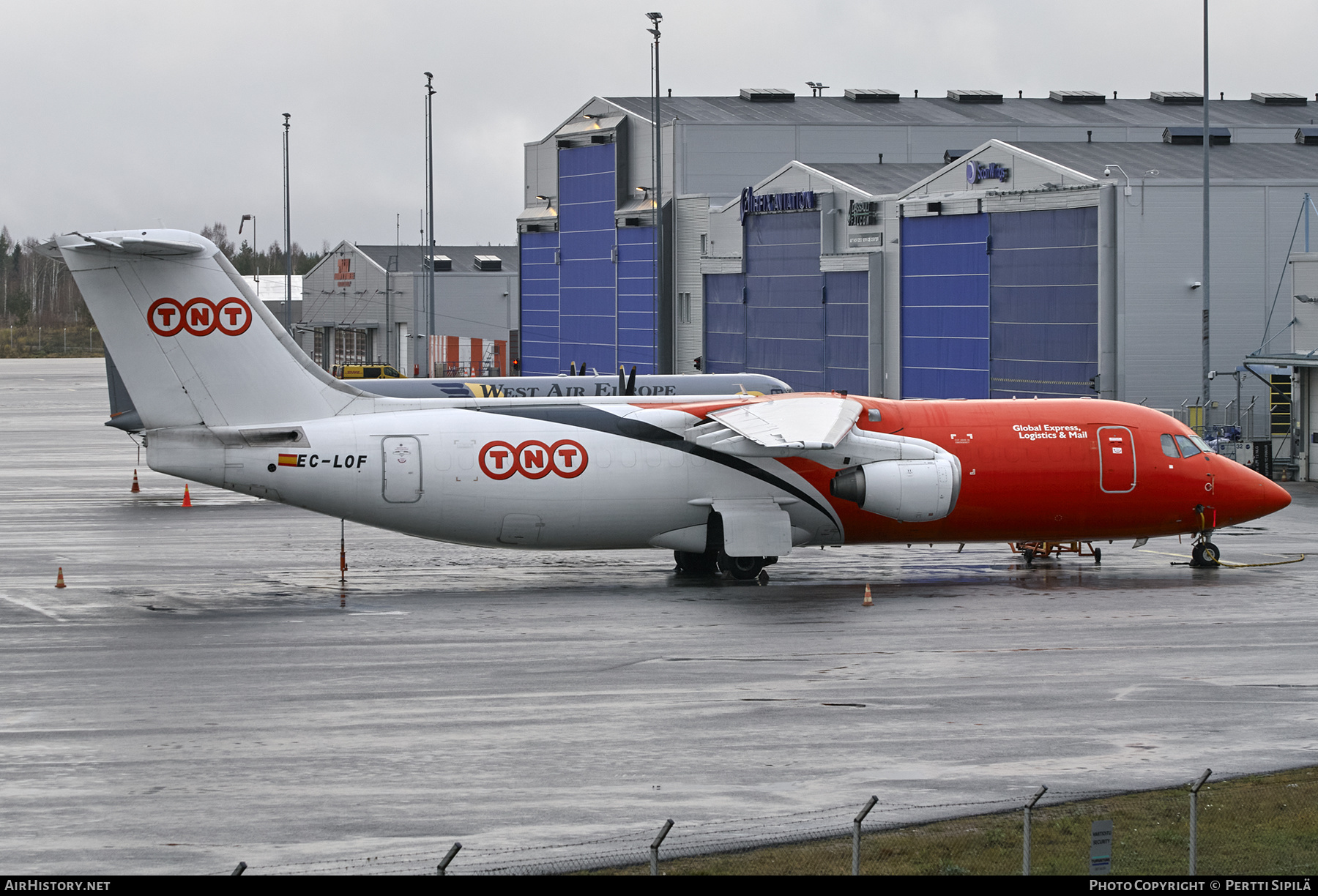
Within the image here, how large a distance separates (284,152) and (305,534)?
7158 centimetres

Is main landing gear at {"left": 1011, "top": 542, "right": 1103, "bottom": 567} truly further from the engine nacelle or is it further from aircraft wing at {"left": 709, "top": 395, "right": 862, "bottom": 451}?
aircraft wing at {"left": 709, "top": 395, "right": 862, "bottom": 451}

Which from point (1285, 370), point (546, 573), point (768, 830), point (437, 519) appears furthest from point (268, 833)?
point (1285, 370)

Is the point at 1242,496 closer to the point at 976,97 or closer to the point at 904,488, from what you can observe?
the point at 904,488

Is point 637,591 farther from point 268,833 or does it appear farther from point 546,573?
point 268,833

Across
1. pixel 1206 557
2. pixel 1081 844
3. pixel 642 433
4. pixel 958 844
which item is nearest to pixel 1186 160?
pixel 1206 557

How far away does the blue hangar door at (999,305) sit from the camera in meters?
55.8

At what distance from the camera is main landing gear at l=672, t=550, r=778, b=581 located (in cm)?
3086

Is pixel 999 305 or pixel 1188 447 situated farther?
pixel 999 305

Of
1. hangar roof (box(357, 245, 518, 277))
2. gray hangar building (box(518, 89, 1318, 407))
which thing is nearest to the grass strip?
gray hangar building (box(518, 89, 1318, 407))

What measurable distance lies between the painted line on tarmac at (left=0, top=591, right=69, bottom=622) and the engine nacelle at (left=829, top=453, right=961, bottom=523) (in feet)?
46.9

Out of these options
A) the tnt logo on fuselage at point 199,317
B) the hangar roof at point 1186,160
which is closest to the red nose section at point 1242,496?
the tnt logo on fuselage at point 199,317

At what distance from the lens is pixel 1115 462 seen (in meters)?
31.7

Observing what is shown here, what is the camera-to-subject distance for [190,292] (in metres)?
29.5

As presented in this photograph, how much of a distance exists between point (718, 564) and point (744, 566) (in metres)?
0.59
